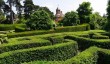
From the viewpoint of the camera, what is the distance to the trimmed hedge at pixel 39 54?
1440cm

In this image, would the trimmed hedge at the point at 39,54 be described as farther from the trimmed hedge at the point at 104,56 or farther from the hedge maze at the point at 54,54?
the trimmed hedge at the point at 104,56

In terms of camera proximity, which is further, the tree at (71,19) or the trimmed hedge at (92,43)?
the tree at (71,19)

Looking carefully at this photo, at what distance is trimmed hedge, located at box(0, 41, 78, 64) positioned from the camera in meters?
14.4

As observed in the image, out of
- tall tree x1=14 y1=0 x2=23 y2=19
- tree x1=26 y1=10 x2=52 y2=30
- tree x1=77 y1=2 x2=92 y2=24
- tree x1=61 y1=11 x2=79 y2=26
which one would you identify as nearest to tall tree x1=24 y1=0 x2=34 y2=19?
tall tree x1=14 y1=0 x2=23 y2=19

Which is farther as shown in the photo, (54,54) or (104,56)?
(54,54)

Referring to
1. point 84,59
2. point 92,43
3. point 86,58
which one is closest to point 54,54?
point 92,43

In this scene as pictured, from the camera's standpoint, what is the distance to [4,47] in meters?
17.0

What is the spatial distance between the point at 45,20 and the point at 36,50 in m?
24.2

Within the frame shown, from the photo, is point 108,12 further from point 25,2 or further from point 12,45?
point 25,2

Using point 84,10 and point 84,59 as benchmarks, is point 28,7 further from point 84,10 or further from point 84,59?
point 84,59

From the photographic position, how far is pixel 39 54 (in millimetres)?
15664

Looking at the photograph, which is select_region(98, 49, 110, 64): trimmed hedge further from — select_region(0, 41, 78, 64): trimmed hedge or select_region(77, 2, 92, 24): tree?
select_region(77, 2, 92, 24): tree

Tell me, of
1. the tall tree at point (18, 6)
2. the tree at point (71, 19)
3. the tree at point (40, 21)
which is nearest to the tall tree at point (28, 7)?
the tall tree at point (18, 6)

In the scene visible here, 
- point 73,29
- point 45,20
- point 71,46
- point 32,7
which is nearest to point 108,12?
point 73,29
